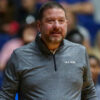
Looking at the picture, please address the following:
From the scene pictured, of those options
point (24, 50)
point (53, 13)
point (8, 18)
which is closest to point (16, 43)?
point (8, 18)

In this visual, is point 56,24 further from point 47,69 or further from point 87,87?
point 87,87

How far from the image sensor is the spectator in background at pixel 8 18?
18.1ft

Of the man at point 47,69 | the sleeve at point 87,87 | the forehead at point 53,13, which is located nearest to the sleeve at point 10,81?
the man at point 47,69

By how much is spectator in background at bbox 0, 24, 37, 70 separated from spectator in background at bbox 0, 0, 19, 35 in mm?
598

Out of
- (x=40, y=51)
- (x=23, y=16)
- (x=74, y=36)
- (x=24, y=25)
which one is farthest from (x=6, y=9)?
(x=40, y=51)

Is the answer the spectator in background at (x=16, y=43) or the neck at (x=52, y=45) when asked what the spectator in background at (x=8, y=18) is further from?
the neck at (x=52, y=45)

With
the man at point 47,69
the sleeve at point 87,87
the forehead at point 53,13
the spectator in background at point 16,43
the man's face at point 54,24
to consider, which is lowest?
the spectator in background at point 16,43

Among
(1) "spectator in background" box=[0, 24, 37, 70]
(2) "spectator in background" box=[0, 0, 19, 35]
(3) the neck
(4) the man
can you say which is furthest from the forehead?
(2) "spectator in background" box=[0, 0, 19, 35]

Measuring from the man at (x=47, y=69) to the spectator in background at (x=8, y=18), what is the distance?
3221 millimetres

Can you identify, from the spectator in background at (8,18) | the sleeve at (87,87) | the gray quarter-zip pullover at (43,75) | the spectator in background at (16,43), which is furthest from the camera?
the spectator in background at (8,18)

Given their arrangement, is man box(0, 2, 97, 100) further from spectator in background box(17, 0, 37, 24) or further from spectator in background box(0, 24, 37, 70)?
spectator in background box(17, 0, 37, 24)

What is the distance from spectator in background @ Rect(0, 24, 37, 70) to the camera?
180 inches

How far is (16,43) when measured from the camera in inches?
188

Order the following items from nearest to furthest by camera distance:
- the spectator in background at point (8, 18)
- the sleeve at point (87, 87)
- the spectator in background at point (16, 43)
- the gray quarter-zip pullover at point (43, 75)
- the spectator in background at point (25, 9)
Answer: the gray quarter-zip pullover at point (43, 75), the sleeve at point (87, 87), the spectator in background at point (16, 43), the spectator in background at point (8, 18), the spectator in background at point (25, 9)
